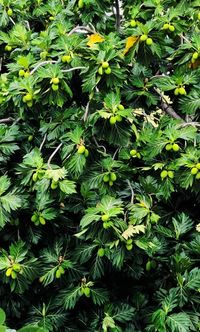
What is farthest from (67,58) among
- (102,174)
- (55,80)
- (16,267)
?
(16,267)

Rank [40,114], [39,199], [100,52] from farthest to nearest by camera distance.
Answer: [40,114] < [39,199] < [100,52]

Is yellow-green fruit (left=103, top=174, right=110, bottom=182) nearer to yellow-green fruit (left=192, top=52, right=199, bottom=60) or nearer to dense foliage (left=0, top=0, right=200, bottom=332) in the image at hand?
dense foliage (left=0, top=0, right=200, bottom=332)

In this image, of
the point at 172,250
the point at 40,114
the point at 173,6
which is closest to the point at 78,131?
the point at 40,114

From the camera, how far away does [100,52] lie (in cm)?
234

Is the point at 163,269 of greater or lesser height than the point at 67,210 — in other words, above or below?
below

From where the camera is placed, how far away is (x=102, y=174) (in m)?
2.45

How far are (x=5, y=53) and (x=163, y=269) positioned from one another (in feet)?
5.24

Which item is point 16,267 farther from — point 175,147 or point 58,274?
point 175,147

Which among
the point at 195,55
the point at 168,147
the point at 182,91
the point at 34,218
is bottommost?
the point at 34,218

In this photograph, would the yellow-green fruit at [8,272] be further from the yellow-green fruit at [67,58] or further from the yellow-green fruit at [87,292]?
the yellow-green fruit at [67,58]

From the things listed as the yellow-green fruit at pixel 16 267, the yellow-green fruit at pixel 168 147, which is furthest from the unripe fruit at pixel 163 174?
the yellow-green fruit at pixel 16 267

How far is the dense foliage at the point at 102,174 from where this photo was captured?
7.83 ft

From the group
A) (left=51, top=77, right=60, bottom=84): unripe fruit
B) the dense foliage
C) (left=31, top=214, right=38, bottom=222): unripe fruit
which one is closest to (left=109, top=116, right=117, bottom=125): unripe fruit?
the dense foliage

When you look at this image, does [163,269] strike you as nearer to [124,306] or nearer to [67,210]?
[124,306]
